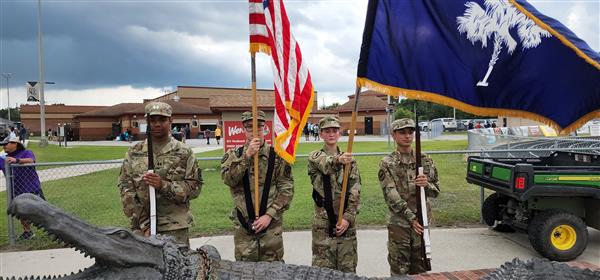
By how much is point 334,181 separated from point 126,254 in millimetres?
2012

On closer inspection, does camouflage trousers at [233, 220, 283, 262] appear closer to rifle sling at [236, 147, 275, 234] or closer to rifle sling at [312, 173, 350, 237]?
rifle sling at [236, 147, 275, 234]

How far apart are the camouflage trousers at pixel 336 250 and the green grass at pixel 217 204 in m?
2.42

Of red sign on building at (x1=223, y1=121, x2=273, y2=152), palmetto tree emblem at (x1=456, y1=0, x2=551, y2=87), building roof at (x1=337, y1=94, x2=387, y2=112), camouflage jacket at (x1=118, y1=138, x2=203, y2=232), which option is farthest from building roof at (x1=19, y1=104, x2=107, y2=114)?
palmetto tree emblem at (x1=456, y1=0, x2=551, y2=87)

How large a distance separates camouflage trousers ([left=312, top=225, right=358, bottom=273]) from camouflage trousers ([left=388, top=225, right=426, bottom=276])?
40 cm

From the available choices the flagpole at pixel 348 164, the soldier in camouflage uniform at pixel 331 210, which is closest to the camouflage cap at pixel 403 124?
the soldier in camouflage uniform at pixel 331 210

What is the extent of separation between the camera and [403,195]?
3551mm

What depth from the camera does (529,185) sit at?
4.46m

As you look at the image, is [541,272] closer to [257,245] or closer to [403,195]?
[403,195]

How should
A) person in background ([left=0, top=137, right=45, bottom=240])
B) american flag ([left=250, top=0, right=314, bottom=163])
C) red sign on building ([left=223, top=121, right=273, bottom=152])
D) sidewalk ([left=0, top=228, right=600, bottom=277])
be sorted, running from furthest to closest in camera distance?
red sign on building ([left=223, top=121, right=273, bottom=152]), person in background ([left=0, top=137, right=45, bottom=240]), sidewalk ([left=0, top=228, right=600, bottom=277]), american flag ([left=250, top=0, right=314, bottom=163])

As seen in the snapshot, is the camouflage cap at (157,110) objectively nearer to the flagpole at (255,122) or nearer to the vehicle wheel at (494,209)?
the flagpole at (255,122)

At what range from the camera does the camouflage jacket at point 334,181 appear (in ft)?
11.1

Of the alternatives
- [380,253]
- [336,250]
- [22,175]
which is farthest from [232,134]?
[336,250]

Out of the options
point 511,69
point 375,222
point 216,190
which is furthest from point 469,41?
point 216,190

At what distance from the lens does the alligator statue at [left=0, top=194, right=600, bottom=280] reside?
1.77m
